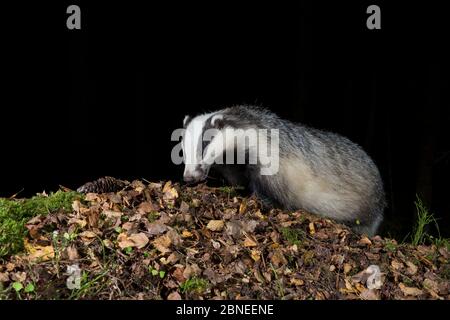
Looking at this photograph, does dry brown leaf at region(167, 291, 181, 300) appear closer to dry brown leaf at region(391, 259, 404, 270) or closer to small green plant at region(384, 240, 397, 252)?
dry brown leaf at region(391, 259, 404, 270)

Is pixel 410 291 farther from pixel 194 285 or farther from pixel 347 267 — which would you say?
pixel 194 285

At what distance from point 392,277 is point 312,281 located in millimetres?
627

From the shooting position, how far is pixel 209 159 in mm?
5012

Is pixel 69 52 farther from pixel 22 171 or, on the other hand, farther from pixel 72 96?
pixel 22 171

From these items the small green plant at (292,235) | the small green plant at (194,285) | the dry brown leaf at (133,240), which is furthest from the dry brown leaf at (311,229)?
the dry brown leaf at (133,240)

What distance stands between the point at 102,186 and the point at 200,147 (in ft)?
Result: 3.89

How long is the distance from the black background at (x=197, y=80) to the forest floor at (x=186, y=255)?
5803mm

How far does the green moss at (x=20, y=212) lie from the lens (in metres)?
3.28

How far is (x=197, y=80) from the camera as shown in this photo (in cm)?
1459

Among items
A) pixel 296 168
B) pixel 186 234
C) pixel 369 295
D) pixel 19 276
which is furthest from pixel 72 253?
pixel 296 168

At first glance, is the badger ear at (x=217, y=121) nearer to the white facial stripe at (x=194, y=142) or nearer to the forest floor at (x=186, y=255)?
the white facial stripe at (x=194, y=142)

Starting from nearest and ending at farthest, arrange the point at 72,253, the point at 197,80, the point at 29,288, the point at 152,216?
the point at 29,288, the point at 72,253, the point at 152,216, the point at 197,80

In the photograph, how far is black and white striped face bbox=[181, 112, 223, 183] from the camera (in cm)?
485

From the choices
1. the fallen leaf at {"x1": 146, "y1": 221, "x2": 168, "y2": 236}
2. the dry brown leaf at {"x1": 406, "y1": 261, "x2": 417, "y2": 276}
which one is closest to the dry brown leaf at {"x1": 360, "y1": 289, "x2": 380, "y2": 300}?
the dry brown leaf at {"x1": 406, "y1": 261, "x2": 417, "y2": 276}
